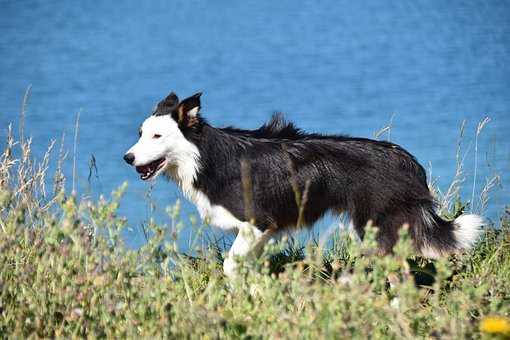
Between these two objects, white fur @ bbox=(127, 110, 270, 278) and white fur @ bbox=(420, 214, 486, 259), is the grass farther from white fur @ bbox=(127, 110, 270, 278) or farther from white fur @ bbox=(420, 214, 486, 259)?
white fur @ bbox=(127, 110, 270, 278)

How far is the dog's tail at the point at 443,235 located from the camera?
4.84 meters

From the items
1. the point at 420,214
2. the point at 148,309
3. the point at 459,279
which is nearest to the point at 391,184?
the point at 420,214

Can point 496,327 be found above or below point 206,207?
above

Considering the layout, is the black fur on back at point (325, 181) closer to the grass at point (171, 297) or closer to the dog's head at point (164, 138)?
the dog's head at point (164, 138)

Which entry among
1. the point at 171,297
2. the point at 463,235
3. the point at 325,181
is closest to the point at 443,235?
the point at 463,235

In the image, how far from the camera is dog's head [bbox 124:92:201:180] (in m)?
4.82

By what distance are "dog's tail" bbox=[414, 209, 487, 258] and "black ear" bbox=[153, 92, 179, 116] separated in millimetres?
1459

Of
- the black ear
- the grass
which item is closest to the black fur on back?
the black ear

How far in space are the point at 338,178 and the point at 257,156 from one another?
0.46 metres

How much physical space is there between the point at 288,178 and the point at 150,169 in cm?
75

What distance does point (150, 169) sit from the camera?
4.98 metres

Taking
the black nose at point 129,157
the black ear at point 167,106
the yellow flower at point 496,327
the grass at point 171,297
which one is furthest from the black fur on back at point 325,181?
the yellow flower at point 496,327

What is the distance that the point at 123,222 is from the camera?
10.4 ft

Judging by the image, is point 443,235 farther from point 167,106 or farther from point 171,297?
point 171,297
